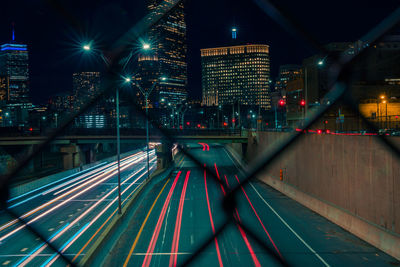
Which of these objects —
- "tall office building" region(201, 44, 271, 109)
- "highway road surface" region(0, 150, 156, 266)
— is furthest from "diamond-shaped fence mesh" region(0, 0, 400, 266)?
"highway road surface" region(0, 150, 156, 266)

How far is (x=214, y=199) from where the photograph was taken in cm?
2669

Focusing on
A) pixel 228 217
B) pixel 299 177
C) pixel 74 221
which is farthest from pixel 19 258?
pixel 299 177

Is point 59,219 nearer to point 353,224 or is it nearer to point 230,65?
point 230,65

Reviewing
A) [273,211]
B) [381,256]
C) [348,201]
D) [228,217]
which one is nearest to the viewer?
[228,217]

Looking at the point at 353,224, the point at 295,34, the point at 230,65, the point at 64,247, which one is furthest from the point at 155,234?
the point at 295,34

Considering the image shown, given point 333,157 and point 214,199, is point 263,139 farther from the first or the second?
point 333,157

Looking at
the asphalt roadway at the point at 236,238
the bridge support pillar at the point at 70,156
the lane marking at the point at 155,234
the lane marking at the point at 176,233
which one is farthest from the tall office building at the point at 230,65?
the bridge support pillar at the point at 70,156

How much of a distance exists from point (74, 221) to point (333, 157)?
16960 mm

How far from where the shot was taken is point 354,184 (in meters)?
15.0

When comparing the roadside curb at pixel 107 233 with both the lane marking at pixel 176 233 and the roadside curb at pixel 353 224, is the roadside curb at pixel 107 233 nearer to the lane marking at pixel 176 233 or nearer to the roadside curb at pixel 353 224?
the lane marking at pixel 176 233

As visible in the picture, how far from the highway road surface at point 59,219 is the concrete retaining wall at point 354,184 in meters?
11.1

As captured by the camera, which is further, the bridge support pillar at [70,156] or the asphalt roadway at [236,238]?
the bridge support pillar at [70,156]

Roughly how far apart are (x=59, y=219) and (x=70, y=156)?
31810 millimetres

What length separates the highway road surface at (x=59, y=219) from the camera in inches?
559
